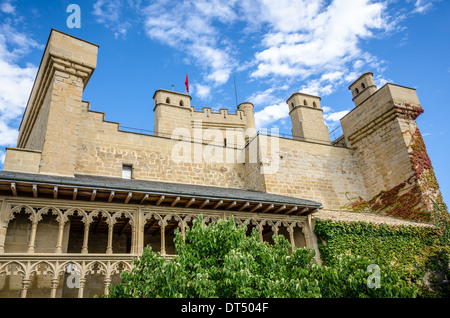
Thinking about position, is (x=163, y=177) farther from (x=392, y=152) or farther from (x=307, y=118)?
(x=392, y=152)

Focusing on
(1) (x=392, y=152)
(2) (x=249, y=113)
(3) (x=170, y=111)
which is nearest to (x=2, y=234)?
(3) (x=170, y=111)

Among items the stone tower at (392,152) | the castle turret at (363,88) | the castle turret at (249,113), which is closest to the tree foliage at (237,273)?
the stone tower at (392,152)

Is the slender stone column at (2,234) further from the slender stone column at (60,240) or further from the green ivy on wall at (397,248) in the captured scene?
the green ivy on wall at (397,248)

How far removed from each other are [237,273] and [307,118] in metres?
18.8

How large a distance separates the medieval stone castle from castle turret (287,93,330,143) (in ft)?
0.34

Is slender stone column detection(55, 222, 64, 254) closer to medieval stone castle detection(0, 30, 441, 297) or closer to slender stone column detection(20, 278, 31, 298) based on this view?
medieval stone castle detection(0, 30, 441, 297)

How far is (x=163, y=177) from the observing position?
1702cm

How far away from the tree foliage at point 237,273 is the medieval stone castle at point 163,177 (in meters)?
2.87

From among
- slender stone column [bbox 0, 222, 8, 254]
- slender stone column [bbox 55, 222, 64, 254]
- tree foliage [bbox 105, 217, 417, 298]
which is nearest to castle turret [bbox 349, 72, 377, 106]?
tree foliage [bbox 105, 217, 417, 298]

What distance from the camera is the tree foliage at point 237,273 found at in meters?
6.90

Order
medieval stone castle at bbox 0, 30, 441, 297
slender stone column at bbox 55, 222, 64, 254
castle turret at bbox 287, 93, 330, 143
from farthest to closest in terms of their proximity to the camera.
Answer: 1. castle turret at bbox 287, 93, 330, 143
2. medieval stone castle at bbox 0, 30, 441, 297
3. slender stone column at bbox 55, 222, 64, 254

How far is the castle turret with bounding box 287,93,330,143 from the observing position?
77.2 ft
